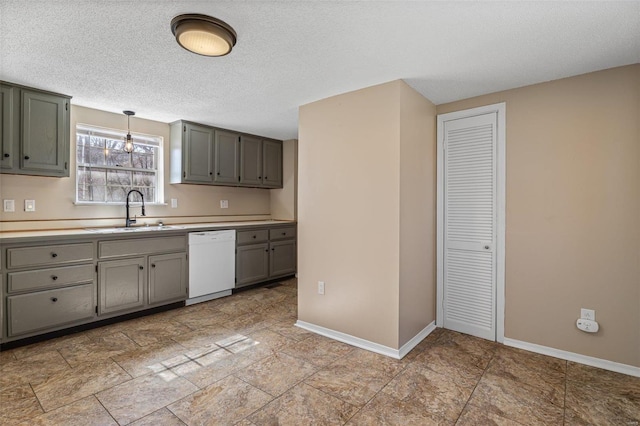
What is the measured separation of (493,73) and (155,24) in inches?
96.2

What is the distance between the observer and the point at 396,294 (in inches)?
103

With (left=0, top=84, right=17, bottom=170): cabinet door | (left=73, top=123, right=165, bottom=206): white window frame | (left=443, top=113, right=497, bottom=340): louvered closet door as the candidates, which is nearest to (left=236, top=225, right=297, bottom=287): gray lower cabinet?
(left=73, top=123, right=165, bottom=206): white window frame

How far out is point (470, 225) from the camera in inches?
120

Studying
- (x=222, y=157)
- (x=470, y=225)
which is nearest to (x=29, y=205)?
(x=222, y=157)

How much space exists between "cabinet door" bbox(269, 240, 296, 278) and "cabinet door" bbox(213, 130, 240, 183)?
3.89 ft

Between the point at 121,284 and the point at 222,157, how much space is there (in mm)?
2063

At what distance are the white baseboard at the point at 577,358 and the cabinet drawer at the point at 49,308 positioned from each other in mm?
3921

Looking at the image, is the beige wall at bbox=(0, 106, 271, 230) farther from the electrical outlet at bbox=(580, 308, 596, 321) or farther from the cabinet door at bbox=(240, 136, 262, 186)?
the electrical outlet at bbox=(580, 308, 596, 321)

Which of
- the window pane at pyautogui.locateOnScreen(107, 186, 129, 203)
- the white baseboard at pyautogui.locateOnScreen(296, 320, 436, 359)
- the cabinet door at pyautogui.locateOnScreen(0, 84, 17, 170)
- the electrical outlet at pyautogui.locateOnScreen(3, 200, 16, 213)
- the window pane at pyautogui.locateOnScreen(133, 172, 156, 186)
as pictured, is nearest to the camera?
the white baseboard at pyautogui.locateOnScreen(296, 320, 436, 359)

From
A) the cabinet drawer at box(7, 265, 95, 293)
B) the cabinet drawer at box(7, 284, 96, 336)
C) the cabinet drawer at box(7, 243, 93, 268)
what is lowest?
the cabinet drawer at box(7, 284, 96, 336)

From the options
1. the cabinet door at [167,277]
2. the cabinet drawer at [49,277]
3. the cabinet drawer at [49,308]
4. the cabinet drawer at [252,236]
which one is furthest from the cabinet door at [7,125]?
the cabinet drawer at [252,236]

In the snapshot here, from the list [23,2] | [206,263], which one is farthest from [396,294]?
[23,2]

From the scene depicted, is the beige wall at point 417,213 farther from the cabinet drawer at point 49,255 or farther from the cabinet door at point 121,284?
the cabinet drawer at point 49,255

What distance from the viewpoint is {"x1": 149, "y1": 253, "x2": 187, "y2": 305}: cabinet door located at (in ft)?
11.5
